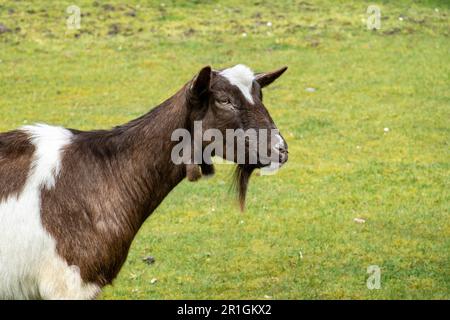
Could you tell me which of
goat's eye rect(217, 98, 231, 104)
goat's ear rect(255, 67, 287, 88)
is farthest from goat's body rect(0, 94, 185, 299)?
goat's ear rect(255, 67, 287, 88)

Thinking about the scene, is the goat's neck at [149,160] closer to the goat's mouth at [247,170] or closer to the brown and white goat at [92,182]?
the brown and white goat at [92,182]

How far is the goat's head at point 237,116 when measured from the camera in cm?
637

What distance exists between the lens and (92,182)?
21.3 feet

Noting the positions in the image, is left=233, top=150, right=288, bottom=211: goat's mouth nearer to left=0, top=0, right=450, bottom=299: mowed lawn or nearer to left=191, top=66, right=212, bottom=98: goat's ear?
left=191, top=66, right=212, bottom=98: goat's ear

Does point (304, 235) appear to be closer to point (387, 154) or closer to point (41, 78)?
point (387, 154)

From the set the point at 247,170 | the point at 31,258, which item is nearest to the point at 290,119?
the point at 247,170

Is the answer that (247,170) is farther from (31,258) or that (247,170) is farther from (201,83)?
(31,258)

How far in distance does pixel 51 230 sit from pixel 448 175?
9.52 meters

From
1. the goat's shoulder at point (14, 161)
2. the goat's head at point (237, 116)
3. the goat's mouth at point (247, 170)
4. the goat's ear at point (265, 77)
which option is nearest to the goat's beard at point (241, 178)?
the goat's mouth at point (247, 170)

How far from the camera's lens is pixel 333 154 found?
15.7m

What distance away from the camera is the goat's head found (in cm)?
637

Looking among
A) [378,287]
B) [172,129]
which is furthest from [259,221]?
[172,129]
